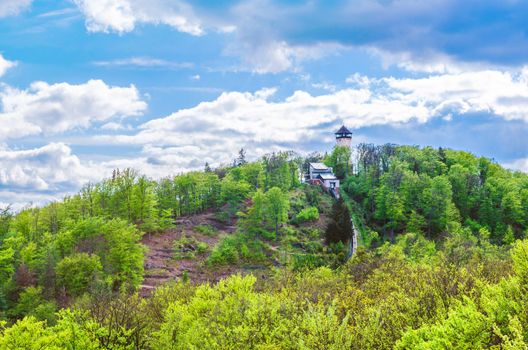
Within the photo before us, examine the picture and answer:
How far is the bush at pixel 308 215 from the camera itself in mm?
86488

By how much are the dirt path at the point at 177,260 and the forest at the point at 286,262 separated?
0.72 metres

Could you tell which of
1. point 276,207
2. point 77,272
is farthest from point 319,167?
point 77,272

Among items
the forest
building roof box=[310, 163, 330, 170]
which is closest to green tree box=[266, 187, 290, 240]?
the forest

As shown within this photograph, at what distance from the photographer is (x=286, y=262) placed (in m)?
68.1

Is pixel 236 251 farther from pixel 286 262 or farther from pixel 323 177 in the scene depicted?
pixel 323 177

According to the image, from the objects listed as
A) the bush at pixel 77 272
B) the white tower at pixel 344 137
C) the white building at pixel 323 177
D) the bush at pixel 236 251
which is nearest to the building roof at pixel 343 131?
the white tower at pixel 344 137

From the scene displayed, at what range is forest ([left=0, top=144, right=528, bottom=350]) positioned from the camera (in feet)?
84.6

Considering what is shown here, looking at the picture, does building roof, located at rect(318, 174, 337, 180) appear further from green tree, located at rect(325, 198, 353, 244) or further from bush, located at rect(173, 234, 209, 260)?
bush, located at rect(173, 234, 209, 260)

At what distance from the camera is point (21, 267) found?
174 feet

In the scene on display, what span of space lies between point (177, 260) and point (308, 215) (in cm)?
2838

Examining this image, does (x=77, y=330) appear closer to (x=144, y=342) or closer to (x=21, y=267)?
(x=144, y=342)

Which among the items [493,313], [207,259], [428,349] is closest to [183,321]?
[428,349]

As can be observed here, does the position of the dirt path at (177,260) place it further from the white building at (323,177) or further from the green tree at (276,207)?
the white building at (323,177)

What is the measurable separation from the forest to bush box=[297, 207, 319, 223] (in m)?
0.25
